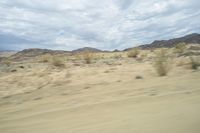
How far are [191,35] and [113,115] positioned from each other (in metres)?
97.8

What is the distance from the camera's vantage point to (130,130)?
4488 millimetres

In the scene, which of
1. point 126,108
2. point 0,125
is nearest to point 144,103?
point 126,108

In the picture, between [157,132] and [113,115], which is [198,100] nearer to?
[113,115]

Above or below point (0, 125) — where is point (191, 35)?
above

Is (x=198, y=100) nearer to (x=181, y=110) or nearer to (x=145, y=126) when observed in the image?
(x=181, y=110)

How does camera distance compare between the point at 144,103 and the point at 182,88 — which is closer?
the point at 144,103

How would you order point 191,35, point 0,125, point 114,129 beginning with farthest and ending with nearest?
point 191,35
point 0,125
point 114,129

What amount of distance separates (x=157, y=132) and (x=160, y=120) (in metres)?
0.61

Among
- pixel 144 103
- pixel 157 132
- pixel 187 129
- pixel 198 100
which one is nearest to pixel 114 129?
pixel 157 132

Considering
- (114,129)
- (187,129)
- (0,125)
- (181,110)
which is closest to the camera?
(187,129)

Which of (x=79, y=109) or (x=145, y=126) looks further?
(x=79, y=109)

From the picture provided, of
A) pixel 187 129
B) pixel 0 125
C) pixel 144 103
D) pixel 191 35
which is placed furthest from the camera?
pixel 191 35

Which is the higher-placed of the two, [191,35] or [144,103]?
[191,35]

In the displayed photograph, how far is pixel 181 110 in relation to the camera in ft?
17.7
